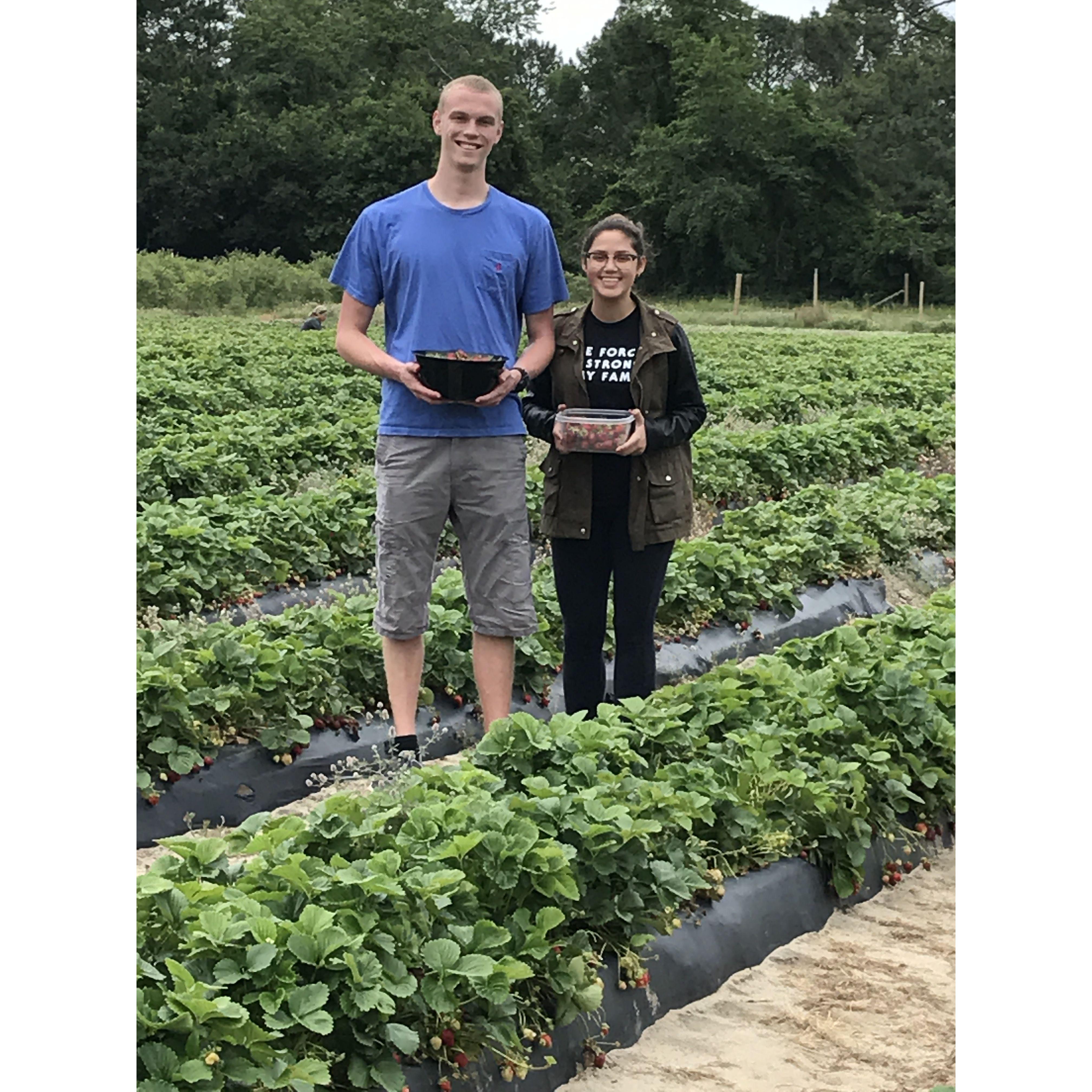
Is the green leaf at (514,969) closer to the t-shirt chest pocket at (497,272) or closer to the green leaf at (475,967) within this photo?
the green leaf at (475,967)

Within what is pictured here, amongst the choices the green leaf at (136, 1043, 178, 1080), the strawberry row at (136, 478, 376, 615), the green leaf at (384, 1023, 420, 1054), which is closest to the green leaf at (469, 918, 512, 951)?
the green leaf at (384, 1023, 420, 1054)

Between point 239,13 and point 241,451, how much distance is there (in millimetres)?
2801

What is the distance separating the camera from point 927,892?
4031 millimetres

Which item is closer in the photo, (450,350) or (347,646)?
(450,350)

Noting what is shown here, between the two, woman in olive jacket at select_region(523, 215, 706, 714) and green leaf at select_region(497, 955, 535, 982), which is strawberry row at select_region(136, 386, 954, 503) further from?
green leaf at select_region(497, 955, 535, 982)

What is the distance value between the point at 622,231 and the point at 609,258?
0.09 metres

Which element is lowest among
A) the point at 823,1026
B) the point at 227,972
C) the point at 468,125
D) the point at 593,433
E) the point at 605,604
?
the point at 823,1026

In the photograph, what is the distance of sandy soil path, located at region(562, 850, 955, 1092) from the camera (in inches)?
118

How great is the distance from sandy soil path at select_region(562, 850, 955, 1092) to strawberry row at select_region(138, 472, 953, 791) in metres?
1.85

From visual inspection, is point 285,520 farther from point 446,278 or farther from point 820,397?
point 820,397

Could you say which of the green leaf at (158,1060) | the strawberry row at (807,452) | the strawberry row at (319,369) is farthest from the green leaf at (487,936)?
the strawberry row at (319,369)

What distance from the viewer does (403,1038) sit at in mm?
2523

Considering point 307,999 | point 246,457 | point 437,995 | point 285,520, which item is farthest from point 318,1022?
point 246,457

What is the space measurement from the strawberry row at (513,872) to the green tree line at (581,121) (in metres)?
1.83
